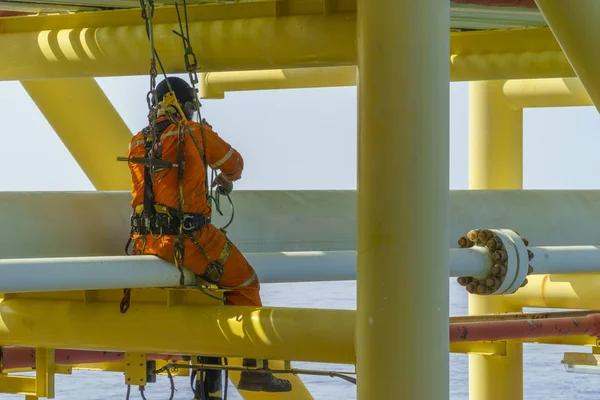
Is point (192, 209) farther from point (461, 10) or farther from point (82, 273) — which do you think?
point (461, 10)

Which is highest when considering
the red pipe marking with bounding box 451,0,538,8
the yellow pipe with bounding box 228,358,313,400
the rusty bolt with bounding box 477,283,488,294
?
the red pipe marking with bounding box 451,0,538,8

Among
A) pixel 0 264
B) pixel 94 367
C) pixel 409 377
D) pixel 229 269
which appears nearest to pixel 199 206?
pixel 229 269

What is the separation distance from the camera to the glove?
7588 millimetres

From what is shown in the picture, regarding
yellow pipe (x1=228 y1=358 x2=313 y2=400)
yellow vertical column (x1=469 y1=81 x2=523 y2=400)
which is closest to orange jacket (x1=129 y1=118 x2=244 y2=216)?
yellow pipe (x1=228 y1=358 x2=313 y2=400)

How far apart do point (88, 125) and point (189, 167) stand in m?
4.42

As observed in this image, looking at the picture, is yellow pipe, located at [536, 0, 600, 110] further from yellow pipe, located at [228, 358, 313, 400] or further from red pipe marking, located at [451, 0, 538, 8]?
yellow pipe, located at [228, 358, 313, 400]

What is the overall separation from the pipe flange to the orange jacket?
1.77m

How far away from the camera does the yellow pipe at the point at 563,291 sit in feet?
39.3

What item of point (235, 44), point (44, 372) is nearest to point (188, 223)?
point (44, 372)

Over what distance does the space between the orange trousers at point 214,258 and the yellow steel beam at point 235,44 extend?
1536 mm

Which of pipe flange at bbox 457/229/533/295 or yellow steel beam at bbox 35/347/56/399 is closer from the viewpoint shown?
yellow steel beam at bbox 35/347/56/399

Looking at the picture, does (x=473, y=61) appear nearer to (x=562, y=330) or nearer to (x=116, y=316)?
(x=562, y=330)

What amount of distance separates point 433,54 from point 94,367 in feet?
16.3

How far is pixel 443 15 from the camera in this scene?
18.9ft
